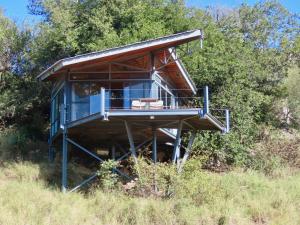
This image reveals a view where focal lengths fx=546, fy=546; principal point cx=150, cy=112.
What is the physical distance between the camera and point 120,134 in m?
22.2

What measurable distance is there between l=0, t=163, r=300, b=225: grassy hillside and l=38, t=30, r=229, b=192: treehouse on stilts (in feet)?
5.10

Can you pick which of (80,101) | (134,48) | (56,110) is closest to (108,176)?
(80,101)

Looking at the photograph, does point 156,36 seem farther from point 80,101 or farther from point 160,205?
point 160,205

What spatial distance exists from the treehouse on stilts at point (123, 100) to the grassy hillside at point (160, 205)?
155 centimetres

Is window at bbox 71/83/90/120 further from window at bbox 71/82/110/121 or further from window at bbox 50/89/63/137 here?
window at bbox 50/89/63/137

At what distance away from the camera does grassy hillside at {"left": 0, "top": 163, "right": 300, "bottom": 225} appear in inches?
649

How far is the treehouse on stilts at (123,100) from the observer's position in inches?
745

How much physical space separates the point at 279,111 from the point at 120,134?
13.1m

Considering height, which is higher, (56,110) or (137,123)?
(56,110)

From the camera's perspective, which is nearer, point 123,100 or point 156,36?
point 123,100

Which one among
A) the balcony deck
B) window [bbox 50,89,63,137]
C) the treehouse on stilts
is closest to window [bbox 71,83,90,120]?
the treehouse on stilts

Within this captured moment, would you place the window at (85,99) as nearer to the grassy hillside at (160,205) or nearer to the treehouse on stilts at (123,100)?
the treehouse on stilts at (123,100)

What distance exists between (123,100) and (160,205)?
517cm

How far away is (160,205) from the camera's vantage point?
17.0 m
